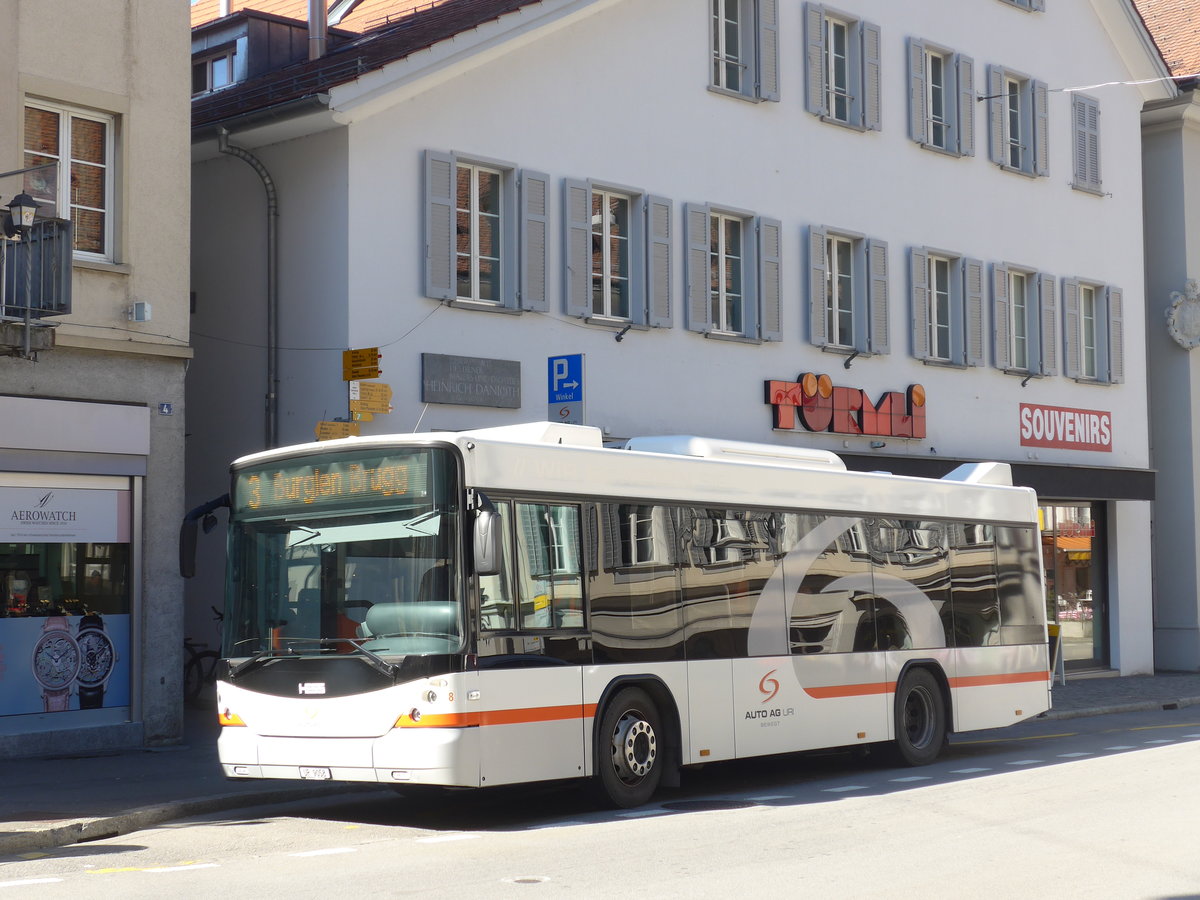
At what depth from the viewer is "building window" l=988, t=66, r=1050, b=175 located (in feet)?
88.8

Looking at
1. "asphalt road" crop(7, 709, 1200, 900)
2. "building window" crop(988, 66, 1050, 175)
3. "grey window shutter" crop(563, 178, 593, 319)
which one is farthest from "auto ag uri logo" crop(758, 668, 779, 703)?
"building window" crop(988, 66, 1050, 175)

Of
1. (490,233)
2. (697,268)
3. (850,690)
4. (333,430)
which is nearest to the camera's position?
(850,690)

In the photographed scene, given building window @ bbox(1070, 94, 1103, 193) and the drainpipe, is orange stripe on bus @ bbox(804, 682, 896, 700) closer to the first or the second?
the drainpipe

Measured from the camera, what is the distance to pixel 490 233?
18.9m

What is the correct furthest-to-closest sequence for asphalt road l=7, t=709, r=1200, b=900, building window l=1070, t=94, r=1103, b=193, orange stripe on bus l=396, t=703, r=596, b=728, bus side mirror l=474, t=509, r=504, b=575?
building window l=1070, t=94, r=1103, b=193
orange stripe on bus l=396, t=703, r=596, b=728
bus side mirror l=474, t=509, r=504, b=575
asphalt road l=7, t=709, r=1200, b=900

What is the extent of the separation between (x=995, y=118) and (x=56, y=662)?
1809cm

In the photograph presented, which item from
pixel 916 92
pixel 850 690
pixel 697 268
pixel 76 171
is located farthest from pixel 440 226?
pixel 916 92

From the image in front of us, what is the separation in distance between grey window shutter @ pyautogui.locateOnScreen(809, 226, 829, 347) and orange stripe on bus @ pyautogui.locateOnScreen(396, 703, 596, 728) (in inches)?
490

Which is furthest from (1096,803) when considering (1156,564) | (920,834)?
(1156,564)

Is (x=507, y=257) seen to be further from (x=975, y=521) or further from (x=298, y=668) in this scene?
(x=298, y=668)

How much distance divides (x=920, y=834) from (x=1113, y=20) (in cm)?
2275

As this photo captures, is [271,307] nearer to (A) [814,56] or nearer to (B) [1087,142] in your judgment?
(A) [814,56]

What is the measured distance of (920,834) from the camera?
34.4ft

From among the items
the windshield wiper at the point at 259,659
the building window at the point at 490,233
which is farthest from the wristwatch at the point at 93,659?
the building window at the point at 490,233
